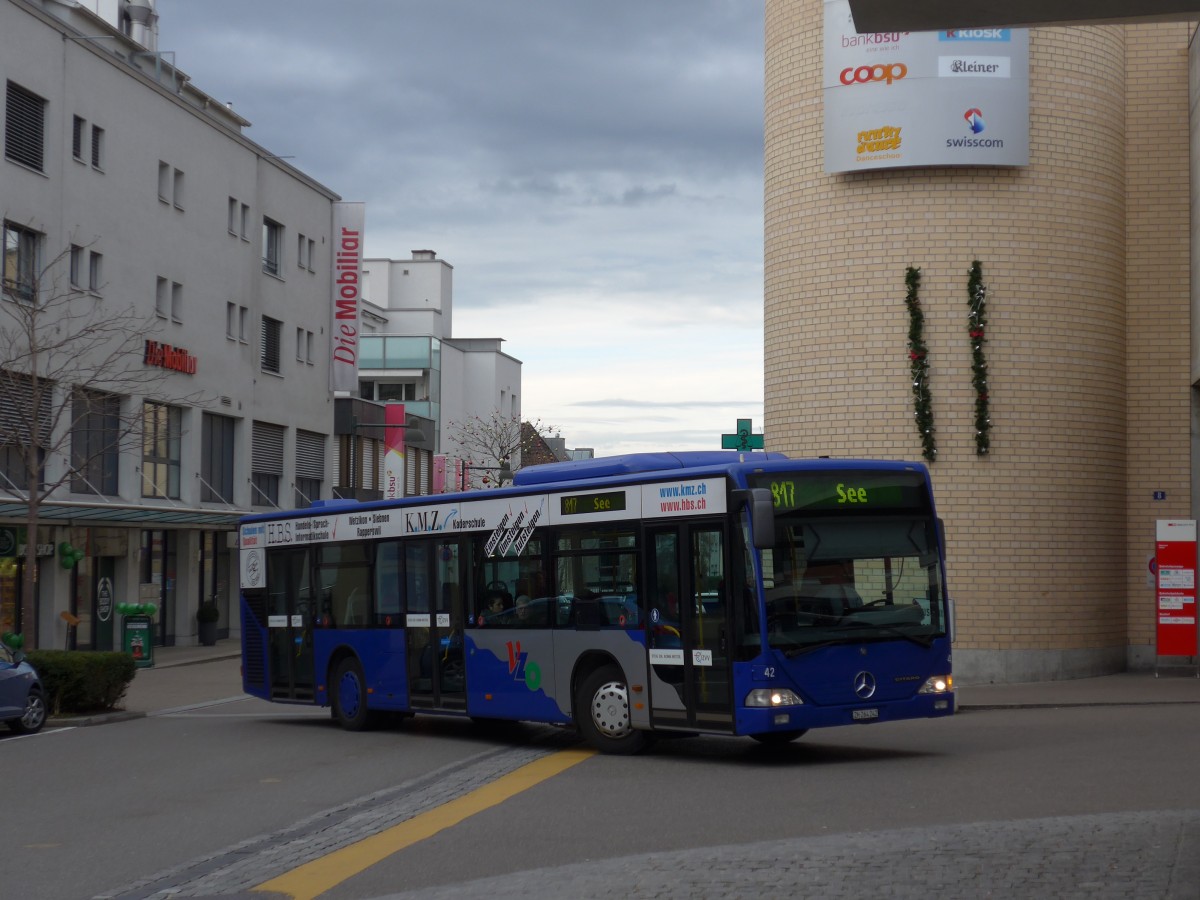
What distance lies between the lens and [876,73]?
79.6 ft

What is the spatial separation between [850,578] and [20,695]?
11.4 metres

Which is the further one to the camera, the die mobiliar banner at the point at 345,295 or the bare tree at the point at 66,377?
the die mobiliar banner at the point at 345,295

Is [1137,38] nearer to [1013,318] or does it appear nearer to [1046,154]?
[1046,154]

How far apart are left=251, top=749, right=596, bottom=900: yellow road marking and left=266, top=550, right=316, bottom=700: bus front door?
21.4 ft

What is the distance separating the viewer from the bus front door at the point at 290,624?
20906 mm

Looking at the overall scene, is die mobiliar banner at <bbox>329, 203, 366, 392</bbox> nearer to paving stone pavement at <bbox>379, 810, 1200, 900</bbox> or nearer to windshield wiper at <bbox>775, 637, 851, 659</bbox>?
windshield wiper at <bbox>775, 637, 851, 659</bbox>

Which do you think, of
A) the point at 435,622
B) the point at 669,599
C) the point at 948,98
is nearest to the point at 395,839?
the point at 669,599

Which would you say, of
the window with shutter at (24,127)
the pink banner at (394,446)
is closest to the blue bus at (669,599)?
the window with shutter at (24,127)

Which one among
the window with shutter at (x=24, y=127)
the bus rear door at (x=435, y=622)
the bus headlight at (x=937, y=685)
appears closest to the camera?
the bus headlight at (x=937, y=685)

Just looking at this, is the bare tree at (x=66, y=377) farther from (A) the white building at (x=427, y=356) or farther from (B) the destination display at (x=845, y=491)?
(A) the white building at (x=427, y=356)

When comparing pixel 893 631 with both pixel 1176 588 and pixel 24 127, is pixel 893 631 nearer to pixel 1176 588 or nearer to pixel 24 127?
pixel 1176 588

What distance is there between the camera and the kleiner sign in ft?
78.8

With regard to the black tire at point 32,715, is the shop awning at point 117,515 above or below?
above

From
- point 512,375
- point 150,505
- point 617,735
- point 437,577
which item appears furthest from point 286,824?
point 512,375
